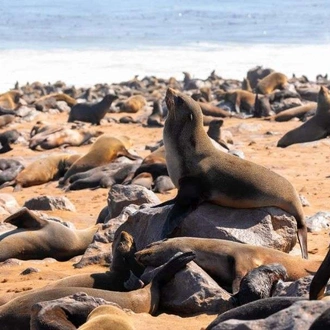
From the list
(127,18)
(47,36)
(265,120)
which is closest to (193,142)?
(265,120)

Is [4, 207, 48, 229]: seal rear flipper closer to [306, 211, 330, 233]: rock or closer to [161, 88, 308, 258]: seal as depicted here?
[161, 88, 308, 258]: seal

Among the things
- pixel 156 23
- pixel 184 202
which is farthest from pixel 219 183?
pixel 156 23

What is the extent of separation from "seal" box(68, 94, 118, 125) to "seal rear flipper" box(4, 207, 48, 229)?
1064 cm

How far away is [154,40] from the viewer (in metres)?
46.8

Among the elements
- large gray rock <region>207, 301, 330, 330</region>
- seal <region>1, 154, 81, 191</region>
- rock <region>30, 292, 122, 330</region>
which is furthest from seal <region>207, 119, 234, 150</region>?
large gray rock <region>207, 301, 330, 330</region>

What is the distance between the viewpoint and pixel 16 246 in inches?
270

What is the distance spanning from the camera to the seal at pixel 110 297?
4398 millimetres

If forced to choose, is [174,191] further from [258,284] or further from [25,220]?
[258,284]

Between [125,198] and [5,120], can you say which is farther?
[5,120]

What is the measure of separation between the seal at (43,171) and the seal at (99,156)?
1.05 ft

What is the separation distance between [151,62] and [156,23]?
844 inches

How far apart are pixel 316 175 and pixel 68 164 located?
3.60 m

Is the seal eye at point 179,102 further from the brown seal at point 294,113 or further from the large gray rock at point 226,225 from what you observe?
the brown seal at point 294,113

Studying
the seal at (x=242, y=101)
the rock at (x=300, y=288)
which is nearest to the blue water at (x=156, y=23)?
the seal at (x=242, y=101)
